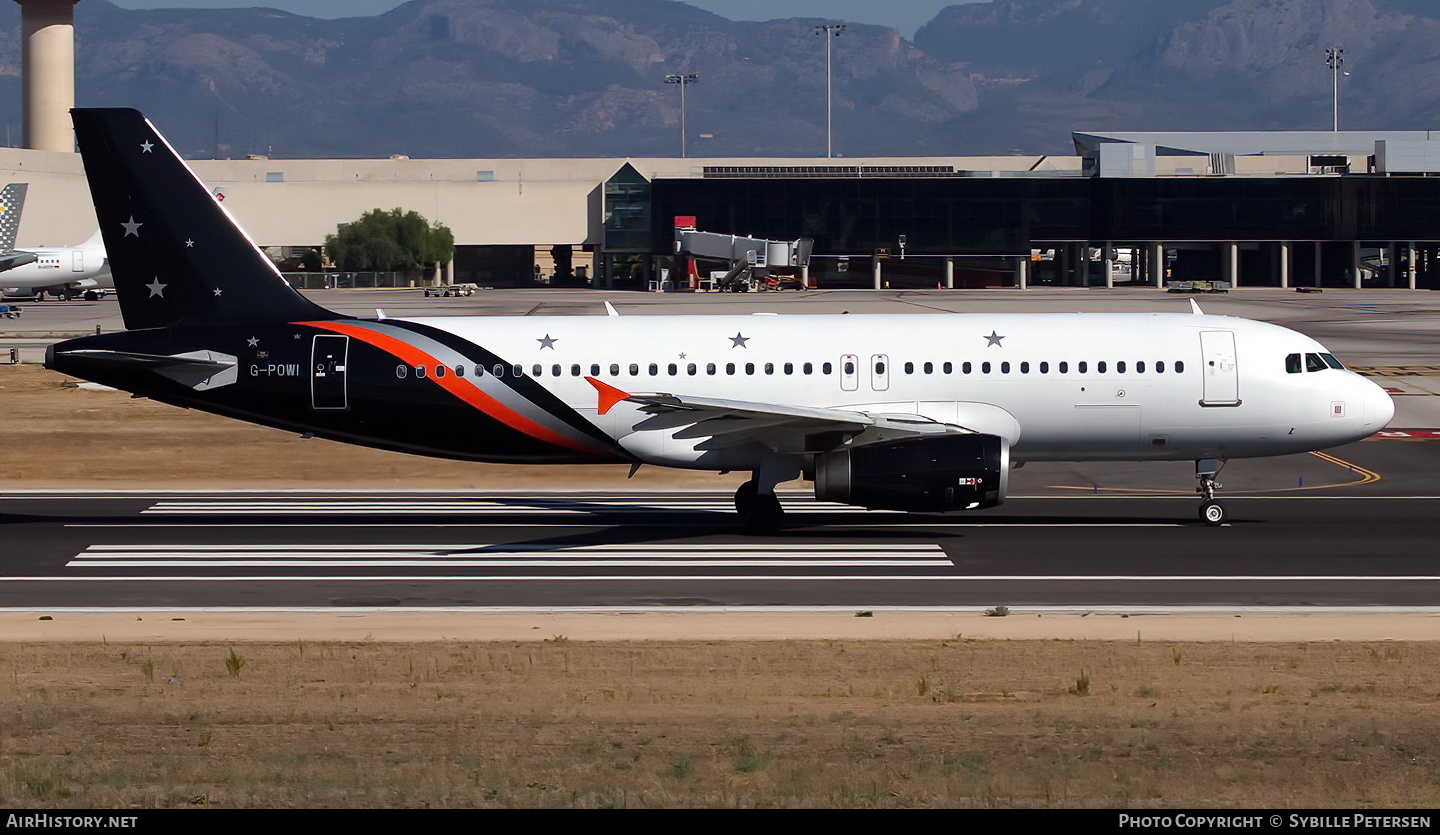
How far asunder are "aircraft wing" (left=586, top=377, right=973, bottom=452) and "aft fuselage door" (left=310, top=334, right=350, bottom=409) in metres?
4.70

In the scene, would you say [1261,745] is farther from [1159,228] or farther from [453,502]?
[1159,228]

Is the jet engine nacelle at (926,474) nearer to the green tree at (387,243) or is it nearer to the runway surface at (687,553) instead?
the runway surface at (687,553)

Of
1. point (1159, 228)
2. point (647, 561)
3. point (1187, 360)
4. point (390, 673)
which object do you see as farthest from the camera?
point (1159, 228)

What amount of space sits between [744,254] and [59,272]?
66.7m

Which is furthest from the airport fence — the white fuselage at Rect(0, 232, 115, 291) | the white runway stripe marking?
the white runway stripe marking

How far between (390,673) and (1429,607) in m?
15.1

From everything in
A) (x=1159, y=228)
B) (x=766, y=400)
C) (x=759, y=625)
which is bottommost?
(x=759, y=625)

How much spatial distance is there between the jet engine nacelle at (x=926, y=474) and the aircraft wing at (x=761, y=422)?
574 millimetres

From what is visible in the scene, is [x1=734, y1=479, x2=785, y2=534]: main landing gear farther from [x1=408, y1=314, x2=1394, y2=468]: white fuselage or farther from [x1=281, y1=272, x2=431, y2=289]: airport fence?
[x1=281, y1=272, x2=431, y2=289]: airport fence

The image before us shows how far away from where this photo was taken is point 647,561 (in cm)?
2916

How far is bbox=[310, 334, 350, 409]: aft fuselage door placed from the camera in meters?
31.3

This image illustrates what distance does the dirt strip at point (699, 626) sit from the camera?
22.5m

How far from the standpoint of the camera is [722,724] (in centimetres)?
1734

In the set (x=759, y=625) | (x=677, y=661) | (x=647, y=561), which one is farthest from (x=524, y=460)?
(x=677, y=661)
